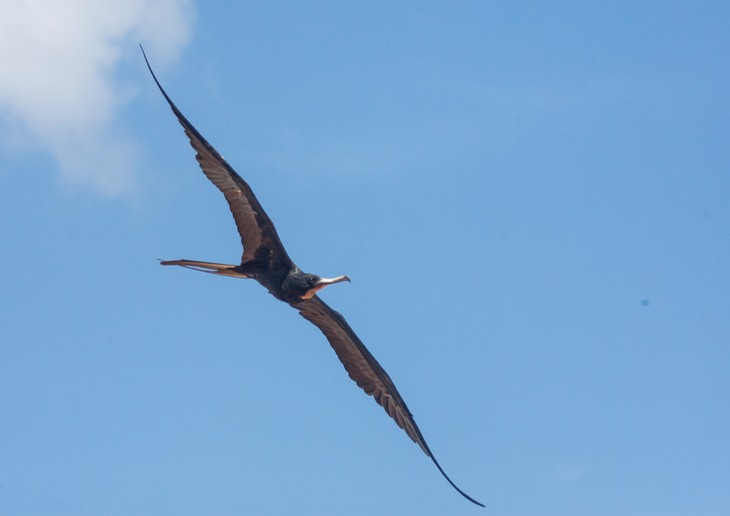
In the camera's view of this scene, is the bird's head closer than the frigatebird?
No

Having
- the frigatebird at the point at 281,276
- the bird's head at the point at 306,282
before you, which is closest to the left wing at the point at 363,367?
the frigatebird at the point at 281,276

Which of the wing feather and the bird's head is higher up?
the wing feather

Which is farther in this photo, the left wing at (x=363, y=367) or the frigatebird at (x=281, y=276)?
the left wing at (x=363, y=367)

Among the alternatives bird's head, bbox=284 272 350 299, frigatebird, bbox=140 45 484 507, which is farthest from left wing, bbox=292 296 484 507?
bird's head, bbox=284 272 350 299

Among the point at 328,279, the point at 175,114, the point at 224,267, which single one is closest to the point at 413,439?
the point at 328,279

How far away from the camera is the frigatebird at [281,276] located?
1350 centimetres

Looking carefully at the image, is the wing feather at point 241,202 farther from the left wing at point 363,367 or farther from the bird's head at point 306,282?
the left wing at point 363,367

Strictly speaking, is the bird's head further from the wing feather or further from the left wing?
the left wing

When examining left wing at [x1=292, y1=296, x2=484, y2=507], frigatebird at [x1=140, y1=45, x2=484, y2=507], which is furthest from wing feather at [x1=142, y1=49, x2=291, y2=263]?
left wing at [x1=292, y1=296, x2=484, y2=507]

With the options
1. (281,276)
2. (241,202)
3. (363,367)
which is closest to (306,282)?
(281,276)

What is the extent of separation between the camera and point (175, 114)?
12.9 metres

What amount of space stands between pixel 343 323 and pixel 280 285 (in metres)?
1.40

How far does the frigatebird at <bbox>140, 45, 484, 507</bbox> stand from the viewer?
13500 mm

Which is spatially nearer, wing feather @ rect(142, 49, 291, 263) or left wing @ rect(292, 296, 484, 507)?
wing feather @ rect(142, 49, 291, 263)
